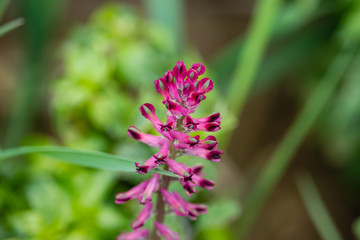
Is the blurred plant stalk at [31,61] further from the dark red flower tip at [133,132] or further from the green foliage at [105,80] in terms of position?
the dark red flower tip at [133,132]

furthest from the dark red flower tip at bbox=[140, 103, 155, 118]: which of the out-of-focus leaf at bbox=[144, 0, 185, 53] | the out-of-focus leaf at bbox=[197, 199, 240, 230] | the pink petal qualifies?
the out-of-focus leaf at bbox=[144, 0, 185, 53]

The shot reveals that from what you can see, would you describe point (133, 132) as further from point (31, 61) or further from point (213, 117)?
point (31, 61)

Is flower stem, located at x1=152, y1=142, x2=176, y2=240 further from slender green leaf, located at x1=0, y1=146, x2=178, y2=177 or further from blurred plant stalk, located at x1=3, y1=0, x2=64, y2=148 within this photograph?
blurred plant stalk, located at x1=3, y1=0, x2=64, y2=148

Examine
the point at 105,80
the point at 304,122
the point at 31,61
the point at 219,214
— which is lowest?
the point at 219,214

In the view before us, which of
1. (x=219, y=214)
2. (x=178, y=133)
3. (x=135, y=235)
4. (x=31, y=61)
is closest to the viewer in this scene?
(x=178, y=133)

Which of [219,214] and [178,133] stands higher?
[219,214]

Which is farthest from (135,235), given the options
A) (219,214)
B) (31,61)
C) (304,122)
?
(31,61)

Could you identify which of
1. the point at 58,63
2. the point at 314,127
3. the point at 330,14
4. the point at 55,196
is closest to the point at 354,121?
the point at 330,14

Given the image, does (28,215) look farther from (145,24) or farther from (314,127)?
(314,127)

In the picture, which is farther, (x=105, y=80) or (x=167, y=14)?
(x=167, y=14)
